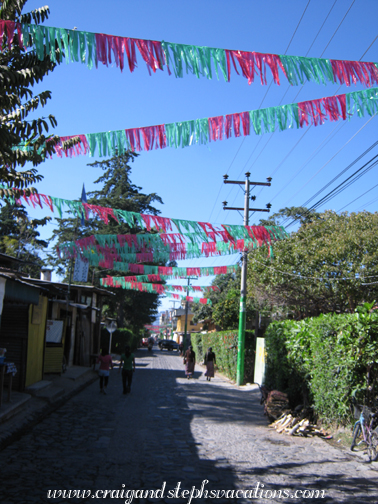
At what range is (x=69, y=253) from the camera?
628 inches

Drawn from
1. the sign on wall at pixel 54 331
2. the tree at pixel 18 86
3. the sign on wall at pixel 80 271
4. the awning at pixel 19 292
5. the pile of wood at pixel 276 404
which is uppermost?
the tree at pixel 18 86

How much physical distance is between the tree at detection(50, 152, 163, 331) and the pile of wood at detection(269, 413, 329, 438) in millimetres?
32609

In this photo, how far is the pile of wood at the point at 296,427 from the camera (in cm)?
948

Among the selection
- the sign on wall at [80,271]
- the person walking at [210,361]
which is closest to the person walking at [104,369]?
the person walking at [210,361]

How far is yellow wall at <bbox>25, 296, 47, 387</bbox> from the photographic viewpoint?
43.0ft

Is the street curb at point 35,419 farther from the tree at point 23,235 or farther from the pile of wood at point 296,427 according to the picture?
the tree at point 23,235

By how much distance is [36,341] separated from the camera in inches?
550

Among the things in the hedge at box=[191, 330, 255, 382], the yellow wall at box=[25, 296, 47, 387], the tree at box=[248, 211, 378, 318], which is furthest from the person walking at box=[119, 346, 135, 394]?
the hedge at box=[191, 330, 255, 382]

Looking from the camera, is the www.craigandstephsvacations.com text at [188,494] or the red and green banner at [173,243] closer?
the www.craigandstephsvacations.com text at [188,494]

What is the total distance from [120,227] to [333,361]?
1338 inches

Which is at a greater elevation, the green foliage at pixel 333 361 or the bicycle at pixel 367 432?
the green foliage at pixel 333 361

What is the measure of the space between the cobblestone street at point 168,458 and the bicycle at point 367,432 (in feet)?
0.74

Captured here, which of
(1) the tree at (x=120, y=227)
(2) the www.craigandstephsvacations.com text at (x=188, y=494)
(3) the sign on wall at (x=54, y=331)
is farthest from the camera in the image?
(1) the tree at (x=120, y=227)

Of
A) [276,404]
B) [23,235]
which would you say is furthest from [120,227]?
[276,404]
